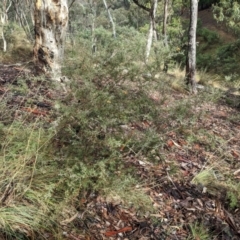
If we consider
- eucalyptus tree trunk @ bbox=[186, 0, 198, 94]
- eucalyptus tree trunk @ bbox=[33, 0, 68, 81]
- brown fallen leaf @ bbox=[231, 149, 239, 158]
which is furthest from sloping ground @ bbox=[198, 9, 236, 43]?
eucalyptus tree trunk @ bbox=[33, 0, 68, 81]

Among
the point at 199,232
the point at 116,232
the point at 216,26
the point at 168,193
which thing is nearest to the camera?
the point at 116,232

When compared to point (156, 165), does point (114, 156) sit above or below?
above

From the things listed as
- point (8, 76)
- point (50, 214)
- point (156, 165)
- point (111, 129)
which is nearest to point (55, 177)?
point (50, 214)

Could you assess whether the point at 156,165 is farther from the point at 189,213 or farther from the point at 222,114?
the point at 222,114

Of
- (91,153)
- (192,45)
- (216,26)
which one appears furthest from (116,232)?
(216,26)

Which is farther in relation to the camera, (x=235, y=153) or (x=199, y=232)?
(x=235, y=153)

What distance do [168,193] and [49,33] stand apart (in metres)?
2.60

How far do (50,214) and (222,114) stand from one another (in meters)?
4.94

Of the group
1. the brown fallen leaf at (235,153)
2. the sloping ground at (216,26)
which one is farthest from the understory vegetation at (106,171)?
the sloping ground at (216,26)

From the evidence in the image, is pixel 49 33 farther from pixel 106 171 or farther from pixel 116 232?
pixel 116 232

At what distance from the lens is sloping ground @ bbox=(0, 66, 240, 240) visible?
8.52 feet

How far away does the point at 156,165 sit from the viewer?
337 cm

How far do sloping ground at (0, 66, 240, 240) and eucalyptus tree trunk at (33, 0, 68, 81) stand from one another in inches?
19.2

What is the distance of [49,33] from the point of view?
4.29m
